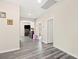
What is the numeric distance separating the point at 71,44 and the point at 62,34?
2.95 ft

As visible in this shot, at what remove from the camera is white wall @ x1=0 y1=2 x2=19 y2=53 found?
13.3 ft

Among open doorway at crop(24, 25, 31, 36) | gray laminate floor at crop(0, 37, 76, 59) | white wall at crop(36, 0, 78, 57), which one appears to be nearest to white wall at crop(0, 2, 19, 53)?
gray laminate floor at crop(0, 37, 76, 59)

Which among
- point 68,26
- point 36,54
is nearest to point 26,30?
point 36,54

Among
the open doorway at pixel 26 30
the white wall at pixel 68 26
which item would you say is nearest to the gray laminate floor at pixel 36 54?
the white wall at pixel 68 26

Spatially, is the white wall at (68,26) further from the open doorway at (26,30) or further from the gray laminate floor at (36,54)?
the open doorway at (26,30)

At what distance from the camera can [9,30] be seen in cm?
429

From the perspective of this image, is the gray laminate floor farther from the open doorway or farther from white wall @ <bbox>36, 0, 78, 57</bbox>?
the open doorway

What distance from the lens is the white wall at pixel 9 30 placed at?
13.3ft

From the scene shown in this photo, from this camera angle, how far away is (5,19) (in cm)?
419

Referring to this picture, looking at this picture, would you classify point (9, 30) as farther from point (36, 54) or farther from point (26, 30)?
point (26, 30)

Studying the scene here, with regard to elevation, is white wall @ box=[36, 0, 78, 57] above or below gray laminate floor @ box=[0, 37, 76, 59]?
above

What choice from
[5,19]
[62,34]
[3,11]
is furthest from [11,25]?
[62,34]

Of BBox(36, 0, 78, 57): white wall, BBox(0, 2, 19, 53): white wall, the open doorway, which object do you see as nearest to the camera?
BBox(36, 0, 78, 57): white wall

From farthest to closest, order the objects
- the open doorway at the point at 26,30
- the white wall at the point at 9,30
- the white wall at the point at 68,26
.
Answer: the open doorway at the point at 26,30, the white wall at the point at 9,30, the white wall at the point at 68,26
